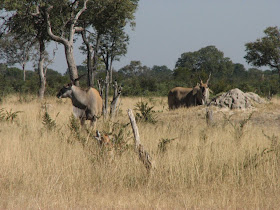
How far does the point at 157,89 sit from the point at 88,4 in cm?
1464

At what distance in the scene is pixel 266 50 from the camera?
118 feet

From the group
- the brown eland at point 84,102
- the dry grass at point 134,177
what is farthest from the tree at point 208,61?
the dry grass at point 134,177

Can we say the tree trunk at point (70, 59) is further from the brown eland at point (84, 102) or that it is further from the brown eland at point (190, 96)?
the brown eland at point (84, 102)

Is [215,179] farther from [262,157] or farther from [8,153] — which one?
[8,153]

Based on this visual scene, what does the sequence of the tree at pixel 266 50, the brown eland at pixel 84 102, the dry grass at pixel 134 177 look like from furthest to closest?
the tree at pixel 266 50, the brown eland at pixel 84 102, the dry grass at pixel 134 177

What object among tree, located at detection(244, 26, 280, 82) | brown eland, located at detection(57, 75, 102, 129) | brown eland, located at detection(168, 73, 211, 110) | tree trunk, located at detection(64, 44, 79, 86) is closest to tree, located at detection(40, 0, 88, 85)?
tree trunk, located at detection(64, 44, 79, 86)

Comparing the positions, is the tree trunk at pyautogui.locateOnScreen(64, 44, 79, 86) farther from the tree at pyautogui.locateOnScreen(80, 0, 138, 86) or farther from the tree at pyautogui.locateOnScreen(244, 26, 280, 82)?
the tree at pyautogui.locateOnScreen(244, 26, 280, 82)

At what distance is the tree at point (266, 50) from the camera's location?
3556 centimetres

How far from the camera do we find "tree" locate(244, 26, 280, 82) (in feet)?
117

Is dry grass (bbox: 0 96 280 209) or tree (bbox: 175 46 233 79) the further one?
tree (bbox: 175 46 233 79)

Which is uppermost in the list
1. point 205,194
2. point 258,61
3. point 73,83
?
point 258,61

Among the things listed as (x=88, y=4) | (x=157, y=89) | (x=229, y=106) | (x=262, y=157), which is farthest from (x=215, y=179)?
(x=157, y=89)

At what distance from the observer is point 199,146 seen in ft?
23.0

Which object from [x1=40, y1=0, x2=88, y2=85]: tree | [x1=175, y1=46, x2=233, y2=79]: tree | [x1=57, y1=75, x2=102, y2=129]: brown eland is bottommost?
[x1=57, y1=75, x2=102, y2=129]: brown eland
